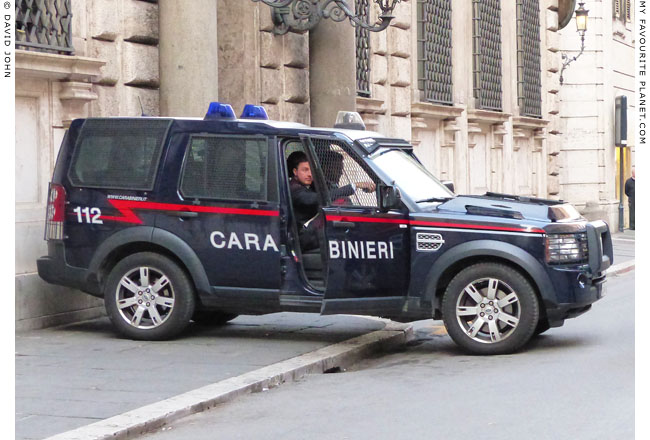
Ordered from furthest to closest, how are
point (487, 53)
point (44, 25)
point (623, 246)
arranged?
point (623, 246) → point (487, 53) → point (44, 25)

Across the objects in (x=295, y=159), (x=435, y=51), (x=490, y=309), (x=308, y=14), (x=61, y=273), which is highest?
(x=435, y=51)

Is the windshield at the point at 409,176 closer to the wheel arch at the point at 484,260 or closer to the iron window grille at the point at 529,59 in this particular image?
the wheel arch at the point at 484,260

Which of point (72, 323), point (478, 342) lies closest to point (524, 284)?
point (478, 342)

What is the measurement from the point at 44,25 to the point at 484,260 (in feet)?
17.4

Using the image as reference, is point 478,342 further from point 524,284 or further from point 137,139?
point 137,139

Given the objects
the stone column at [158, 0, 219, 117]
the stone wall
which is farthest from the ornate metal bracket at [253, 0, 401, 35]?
the stone column at [158, 0, 219, 117]

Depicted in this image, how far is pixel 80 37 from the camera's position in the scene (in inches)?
521

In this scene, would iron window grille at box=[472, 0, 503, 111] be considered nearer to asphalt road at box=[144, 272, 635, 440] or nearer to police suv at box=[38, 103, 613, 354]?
police suv at box=[38, 103, 613, 354]

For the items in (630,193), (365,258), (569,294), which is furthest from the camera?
(630,193)

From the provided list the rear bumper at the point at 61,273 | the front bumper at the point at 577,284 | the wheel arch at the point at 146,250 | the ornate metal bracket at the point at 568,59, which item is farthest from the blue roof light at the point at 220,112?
the ornate metal bracket at the point at 568,59

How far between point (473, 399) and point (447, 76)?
51.9 feet

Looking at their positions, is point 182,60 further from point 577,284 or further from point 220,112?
point 577,284

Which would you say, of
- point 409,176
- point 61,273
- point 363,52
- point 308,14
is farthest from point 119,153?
point 363,52

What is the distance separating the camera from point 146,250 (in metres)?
11.2
